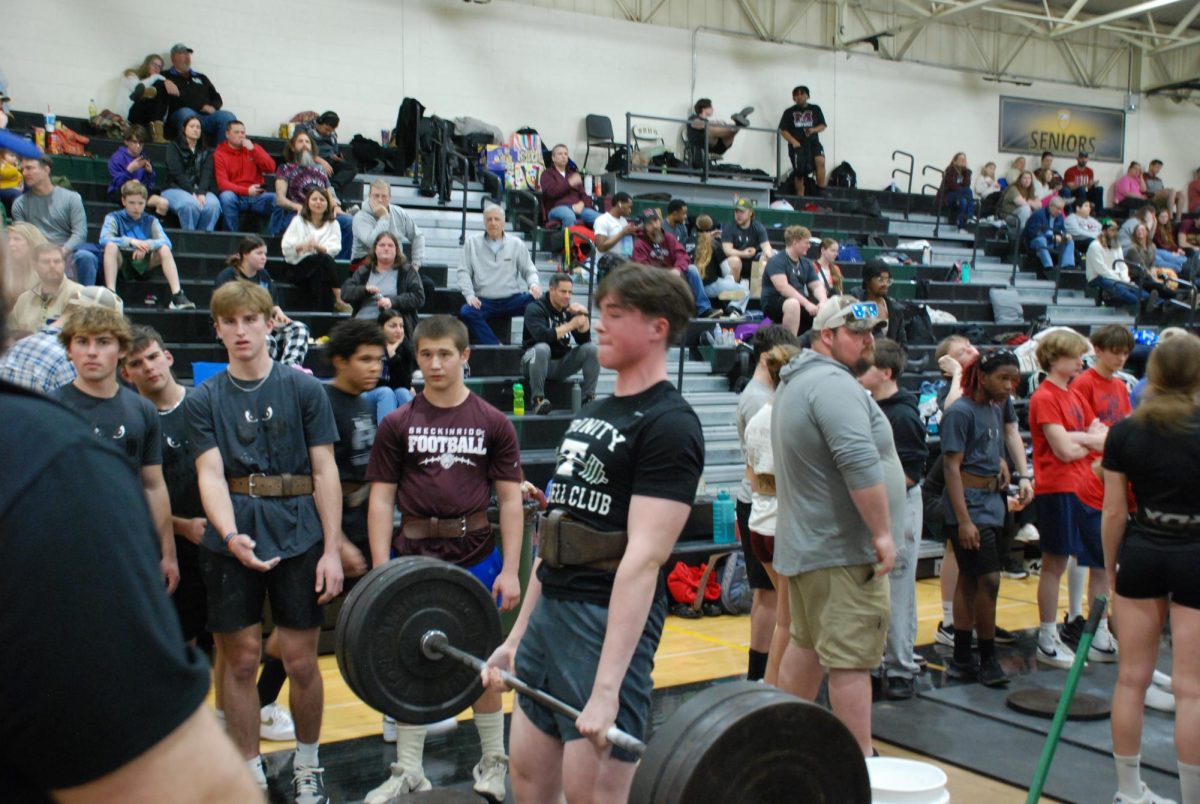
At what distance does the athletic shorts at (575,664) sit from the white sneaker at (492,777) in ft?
4.95

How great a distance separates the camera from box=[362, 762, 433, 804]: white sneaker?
3918 millimetres

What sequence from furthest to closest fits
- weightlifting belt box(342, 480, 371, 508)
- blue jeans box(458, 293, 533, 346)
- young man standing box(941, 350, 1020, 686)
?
blue jeans box(458, 293, 533, 346), young man standing box(941, 350, 1020, 686), weightlifting belt box(342, 480, 371, 508)

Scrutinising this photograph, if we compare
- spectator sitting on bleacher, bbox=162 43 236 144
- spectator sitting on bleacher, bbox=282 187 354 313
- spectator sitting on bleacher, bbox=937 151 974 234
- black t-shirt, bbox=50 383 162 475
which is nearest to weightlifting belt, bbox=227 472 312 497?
black t-shirt, bbox=50 383 162 475

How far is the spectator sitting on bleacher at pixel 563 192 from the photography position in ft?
40.1

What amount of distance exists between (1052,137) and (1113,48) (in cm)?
210

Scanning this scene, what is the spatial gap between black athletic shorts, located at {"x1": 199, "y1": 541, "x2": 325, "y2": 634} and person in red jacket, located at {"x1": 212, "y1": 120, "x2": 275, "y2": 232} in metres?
6.73

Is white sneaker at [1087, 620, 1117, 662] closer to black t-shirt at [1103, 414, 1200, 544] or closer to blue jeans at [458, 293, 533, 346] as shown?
black t-shirt at [1103, 414, 1200, 544]

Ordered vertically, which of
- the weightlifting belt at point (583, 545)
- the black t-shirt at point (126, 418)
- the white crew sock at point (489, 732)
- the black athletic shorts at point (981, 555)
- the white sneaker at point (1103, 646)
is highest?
the black t-shirt at point (126, 418)

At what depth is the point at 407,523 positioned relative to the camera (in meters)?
4.09

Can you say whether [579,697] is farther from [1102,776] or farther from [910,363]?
[910,363]

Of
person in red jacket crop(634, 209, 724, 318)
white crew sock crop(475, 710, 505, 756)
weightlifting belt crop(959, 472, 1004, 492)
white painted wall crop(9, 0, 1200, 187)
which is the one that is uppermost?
white painted wall crop(9, 0, 1200, 187)

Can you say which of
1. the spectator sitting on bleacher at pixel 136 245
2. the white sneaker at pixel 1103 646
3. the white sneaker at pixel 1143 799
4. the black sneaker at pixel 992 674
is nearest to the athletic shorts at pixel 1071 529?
the white sneaker at pixel 1103 646

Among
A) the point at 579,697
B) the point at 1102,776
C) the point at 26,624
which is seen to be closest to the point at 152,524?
the point at 26,624

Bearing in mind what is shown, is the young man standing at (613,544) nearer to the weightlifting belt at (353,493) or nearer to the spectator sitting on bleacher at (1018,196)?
the weightlifting belt at (353,493)
